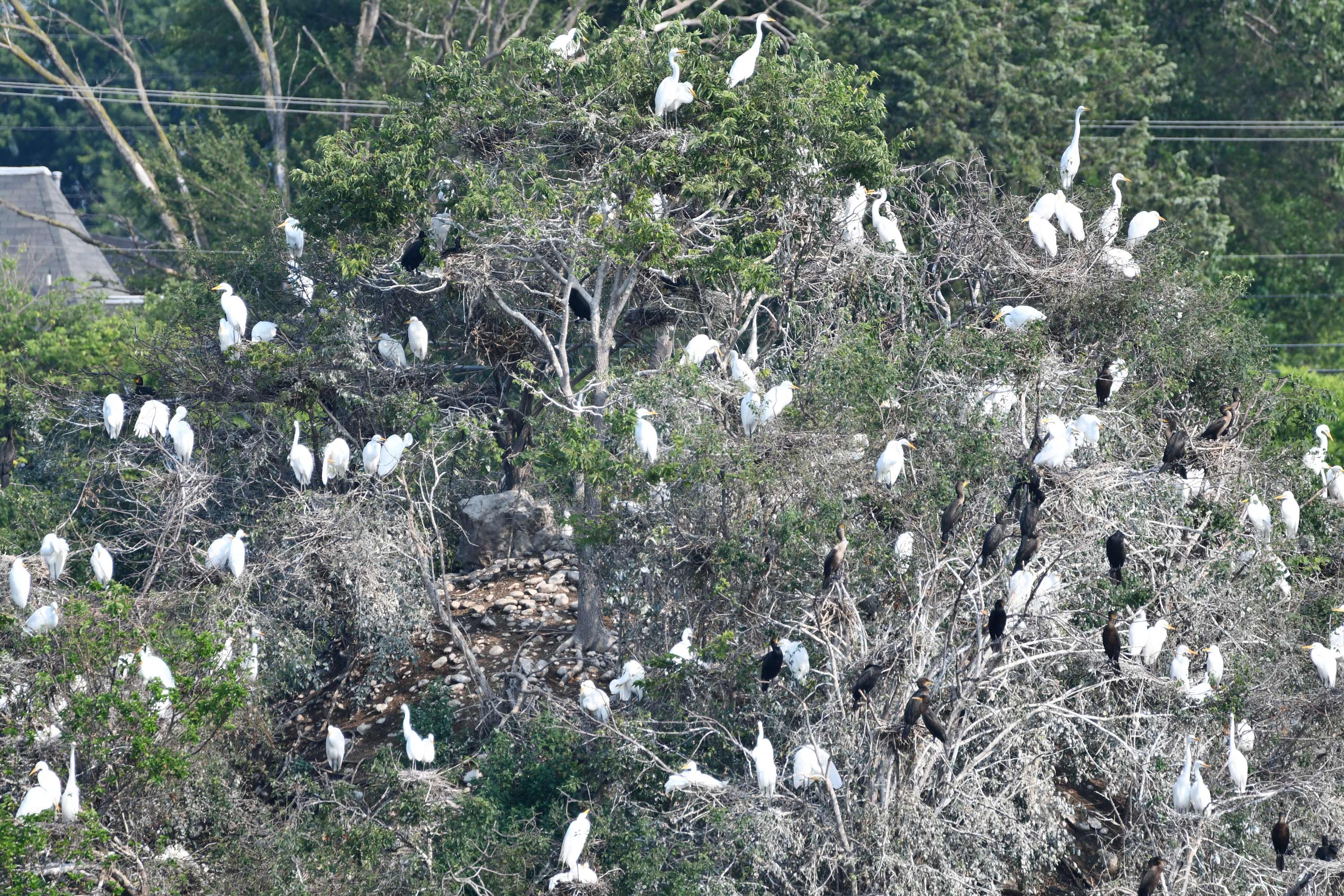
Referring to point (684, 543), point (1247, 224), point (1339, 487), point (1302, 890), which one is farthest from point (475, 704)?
point (1247, 224)

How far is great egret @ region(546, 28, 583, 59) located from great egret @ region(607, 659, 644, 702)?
16.1 ft

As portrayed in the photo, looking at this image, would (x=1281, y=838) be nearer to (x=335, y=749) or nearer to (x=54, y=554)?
(x=335, y=749)

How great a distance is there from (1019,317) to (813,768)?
4.60 m

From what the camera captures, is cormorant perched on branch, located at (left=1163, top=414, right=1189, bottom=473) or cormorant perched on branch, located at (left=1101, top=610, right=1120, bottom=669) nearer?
cormorant perched on branch, located at (left=1101, top=610, right=1120, bottom=669)

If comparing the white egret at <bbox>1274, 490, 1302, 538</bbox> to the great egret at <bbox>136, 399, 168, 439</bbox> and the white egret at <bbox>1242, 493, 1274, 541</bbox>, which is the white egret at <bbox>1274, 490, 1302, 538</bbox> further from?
the great egret at <bbox>136, 399, 168, 439</bbox>

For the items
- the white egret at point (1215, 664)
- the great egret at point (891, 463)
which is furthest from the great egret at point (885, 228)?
the white egret at point (1215, 664)

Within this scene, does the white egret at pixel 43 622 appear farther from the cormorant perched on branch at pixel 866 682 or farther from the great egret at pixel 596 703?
the cormorant perched on branch at pixel 866 682

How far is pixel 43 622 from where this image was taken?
10.1 m

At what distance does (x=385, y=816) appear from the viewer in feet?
33.6

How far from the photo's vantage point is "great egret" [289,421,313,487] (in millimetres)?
11695

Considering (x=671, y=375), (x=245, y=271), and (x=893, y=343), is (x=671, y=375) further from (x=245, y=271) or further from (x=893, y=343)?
(x=245, y=271)

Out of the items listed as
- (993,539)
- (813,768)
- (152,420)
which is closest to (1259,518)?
(993,539)

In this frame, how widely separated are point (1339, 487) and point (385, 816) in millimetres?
7873

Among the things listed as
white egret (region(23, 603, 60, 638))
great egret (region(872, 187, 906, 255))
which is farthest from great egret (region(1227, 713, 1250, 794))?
white egret (region(23, 603, 60, 638))
